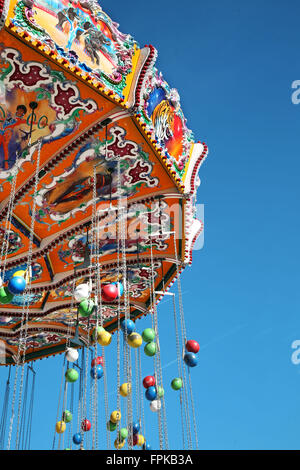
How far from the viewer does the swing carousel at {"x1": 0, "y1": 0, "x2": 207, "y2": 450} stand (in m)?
6.92

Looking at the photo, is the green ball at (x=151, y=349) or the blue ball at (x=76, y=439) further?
the blue ball at (x=76, y=439)

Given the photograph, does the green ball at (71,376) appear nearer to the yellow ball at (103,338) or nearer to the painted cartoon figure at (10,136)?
the yellow ball at (103,338)

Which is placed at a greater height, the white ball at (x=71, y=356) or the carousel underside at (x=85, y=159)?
the carousel underside at (x=85, y=159)

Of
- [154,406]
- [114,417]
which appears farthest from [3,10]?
[154,406]

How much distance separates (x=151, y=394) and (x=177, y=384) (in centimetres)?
47

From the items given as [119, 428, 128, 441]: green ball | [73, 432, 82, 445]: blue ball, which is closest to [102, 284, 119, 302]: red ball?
[119, 428, 128, 441]: green ball

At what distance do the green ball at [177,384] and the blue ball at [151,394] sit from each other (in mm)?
328

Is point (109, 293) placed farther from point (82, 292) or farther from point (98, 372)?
point (98, 372)

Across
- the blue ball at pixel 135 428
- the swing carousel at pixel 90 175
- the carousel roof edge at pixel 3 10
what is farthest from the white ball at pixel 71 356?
the carousel roof edge at pixel 3 10

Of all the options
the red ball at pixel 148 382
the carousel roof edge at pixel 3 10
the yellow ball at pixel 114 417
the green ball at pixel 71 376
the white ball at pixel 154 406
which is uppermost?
→ the carousel roof edge at pixel 3 10

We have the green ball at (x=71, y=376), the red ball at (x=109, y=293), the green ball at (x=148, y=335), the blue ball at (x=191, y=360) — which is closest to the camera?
the red ball at (x=109, y=293)

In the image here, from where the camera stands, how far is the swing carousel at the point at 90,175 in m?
6.92

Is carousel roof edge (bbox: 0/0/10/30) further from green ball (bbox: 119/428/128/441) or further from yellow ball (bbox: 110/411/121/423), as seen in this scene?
green ball (bbox: 119/428/128/441)
